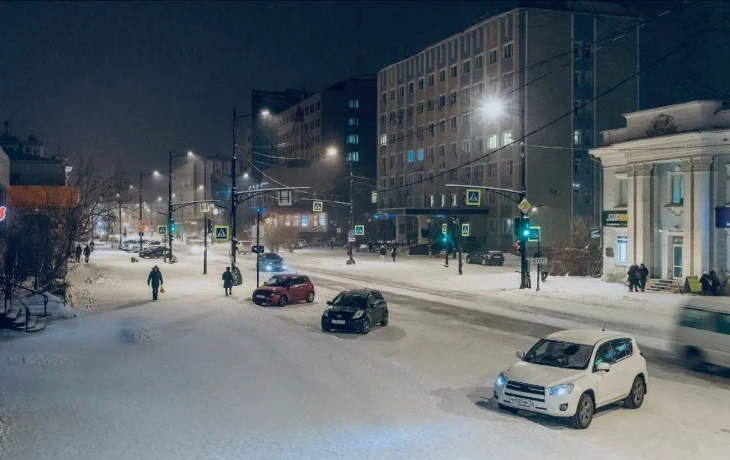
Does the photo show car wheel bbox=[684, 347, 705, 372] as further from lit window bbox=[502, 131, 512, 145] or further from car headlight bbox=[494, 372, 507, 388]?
lit window bbox=[502, 131, 512, 145]

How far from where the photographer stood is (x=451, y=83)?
285 feet

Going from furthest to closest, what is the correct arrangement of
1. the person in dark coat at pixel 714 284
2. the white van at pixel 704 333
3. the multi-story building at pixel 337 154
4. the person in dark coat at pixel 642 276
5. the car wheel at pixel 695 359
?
the multi-story building at pixel 337 154, the person in dark coat at pixel 642 276, the person in dark coat at pixel 714 284, the car wheel at pixel 695 359, the white van at pixel 704 333

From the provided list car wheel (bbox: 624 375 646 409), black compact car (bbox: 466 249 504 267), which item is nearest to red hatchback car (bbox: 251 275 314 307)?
car wheel (bbox: 624 375 646 409)

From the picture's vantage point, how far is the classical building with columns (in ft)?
114

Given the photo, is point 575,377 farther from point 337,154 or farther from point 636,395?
point 337,154

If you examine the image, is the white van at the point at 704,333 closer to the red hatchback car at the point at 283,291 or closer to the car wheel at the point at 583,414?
the car wheel at the point at 583,414

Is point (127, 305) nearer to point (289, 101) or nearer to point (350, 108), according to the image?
point (350, 108)

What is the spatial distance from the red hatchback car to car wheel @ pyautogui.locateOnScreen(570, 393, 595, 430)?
19.5 metres

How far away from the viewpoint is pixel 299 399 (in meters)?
13.5

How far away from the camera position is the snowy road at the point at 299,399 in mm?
10641

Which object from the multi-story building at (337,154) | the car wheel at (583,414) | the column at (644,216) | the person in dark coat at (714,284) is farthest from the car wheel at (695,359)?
the multi-story building at (337,154)

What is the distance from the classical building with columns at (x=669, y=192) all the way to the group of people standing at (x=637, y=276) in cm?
199

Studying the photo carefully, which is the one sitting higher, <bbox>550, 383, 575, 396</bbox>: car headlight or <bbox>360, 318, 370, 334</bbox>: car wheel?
<bbox>550, 383, 575, 396</bbox>: car headlight

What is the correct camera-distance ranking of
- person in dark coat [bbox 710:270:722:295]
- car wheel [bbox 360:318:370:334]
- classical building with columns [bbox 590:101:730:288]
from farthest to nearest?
classical building with columns [bbox 590:101:730:288]
person in dark coat [bbox 710:270:722:295]
car wheel [bbox 360:318:370:334]
